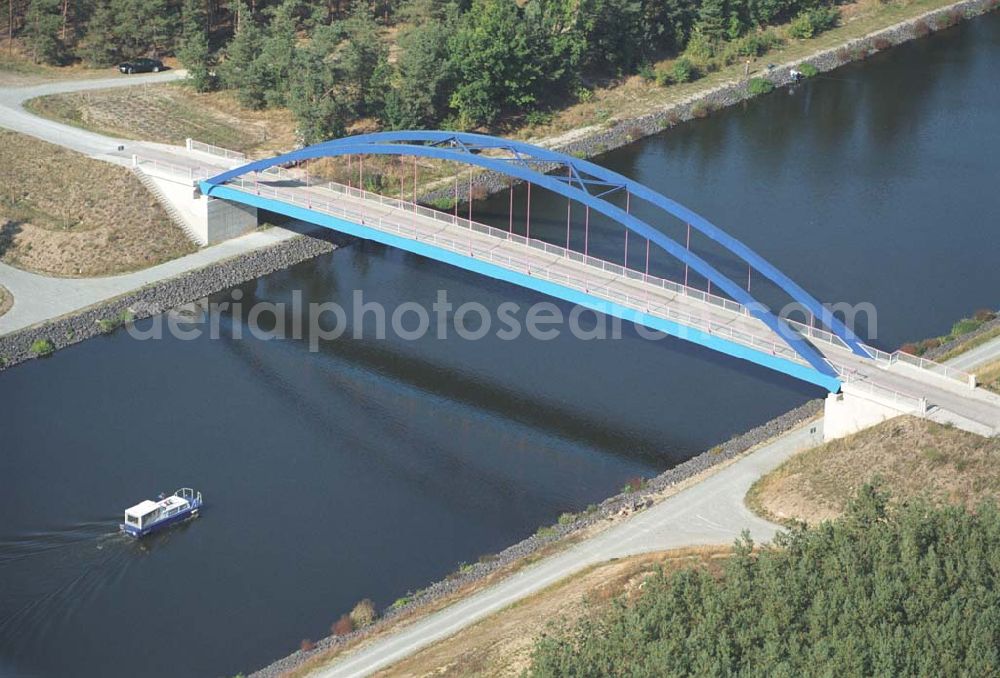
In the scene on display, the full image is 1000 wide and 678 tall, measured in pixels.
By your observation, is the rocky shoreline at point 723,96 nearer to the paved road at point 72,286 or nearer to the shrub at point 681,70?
the shrub at point 681,70

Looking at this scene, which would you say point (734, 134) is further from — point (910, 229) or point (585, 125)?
point (910, 229)

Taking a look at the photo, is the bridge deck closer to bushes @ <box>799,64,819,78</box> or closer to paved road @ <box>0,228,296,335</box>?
paved road @ <box>0,228,296,335</box>

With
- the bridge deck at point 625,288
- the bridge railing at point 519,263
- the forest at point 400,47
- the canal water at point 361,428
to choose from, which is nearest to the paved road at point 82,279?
the canal water at point 361,428

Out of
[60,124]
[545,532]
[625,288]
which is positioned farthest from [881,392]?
[60,124]

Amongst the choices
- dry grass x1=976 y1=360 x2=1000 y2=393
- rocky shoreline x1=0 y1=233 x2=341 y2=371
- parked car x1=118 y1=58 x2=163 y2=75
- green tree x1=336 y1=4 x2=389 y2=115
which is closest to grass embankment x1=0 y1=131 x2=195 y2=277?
rocky shoreline x1=0 y1=233 x2=341 y2=371

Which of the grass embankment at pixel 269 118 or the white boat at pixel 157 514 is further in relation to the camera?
the grass embankment at pixel 269 118

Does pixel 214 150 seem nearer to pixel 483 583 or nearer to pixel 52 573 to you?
pixel 52 573

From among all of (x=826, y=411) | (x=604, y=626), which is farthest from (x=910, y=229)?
(x=604, y=626)
